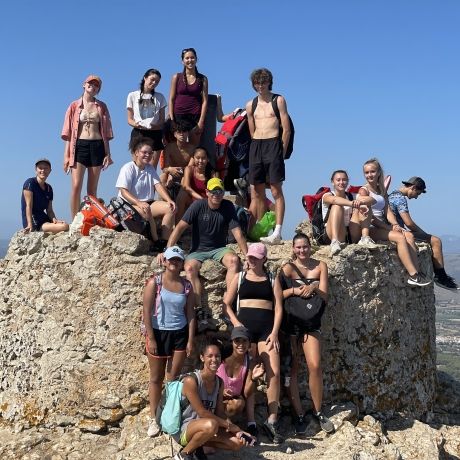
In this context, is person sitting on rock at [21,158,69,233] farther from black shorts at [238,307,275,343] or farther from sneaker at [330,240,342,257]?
sneaker at [330,240,342,257]

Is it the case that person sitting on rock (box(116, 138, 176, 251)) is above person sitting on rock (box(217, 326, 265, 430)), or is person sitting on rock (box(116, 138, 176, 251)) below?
above

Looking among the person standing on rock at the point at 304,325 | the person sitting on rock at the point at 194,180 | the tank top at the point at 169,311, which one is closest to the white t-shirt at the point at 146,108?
the person sitting on rock at the point at 194,180

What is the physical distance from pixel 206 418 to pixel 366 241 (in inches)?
151

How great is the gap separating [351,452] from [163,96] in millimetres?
6376

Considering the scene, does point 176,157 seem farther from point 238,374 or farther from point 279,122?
point 238,374

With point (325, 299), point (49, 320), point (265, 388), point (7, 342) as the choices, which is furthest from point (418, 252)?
point (7, 342)

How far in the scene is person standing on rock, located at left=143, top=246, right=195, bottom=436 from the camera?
7.77 m

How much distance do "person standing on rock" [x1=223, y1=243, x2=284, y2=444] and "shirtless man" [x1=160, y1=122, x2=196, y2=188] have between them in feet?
10.4

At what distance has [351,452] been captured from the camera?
7.71m

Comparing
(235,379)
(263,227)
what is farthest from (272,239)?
(235,379)

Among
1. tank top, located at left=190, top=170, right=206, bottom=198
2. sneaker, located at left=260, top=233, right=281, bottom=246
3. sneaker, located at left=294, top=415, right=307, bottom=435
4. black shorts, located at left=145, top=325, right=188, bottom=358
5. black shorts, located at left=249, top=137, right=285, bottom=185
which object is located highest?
black shorts, located at left=249, top=137, right=285, bottom=185

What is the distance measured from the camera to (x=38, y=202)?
1016 centimetres

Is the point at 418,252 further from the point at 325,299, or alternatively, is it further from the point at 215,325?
the point at 215,325

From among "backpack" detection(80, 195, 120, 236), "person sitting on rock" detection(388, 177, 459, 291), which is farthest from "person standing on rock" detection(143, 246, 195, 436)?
"person sitting on rock" detection(388, 177, 459, 291)
